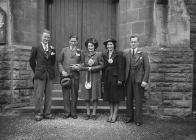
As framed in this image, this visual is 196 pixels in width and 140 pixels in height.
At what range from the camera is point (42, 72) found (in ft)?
18.7

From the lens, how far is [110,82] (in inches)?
223

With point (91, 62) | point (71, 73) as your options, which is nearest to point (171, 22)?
point (91, 62)

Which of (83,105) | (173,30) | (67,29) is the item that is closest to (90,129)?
(83,105)

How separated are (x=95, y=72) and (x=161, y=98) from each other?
1948 millimetres

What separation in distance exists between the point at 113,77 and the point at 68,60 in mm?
1129

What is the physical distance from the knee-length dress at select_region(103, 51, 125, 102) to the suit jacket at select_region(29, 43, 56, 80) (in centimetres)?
124

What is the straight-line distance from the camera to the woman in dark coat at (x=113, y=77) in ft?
18.5

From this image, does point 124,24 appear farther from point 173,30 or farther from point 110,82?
point 110,82

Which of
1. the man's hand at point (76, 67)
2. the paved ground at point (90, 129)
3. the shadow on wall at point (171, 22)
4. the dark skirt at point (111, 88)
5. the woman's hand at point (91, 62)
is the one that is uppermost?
the shadow on wall at point (171, 22)

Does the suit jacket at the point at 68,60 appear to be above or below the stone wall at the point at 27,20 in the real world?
below

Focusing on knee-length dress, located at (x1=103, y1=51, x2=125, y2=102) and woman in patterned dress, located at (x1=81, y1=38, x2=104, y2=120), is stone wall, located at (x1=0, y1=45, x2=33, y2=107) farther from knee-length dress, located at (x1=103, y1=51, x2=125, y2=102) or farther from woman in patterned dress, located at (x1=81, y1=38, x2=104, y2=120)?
knee-length dress, located at (x1=103, y1=51, x2=125, y2=102)

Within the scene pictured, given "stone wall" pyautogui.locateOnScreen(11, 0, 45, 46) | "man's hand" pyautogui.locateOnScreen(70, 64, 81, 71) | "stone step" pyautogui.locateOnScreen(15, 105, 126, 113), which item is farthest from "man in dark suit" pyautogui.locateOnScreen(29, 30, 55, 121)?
"stone wall" pyautogui.locateOnScreen(11, 0, 45, 46)

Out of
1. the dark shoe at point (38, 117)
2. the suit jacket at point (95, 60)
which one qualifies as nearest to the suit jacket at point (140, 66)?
the suit jacket at point (95, 60)

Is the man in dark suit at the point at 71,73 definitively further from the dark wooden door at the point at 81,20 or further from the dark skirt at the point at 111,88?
the dark wooden door at the point at 81,20
